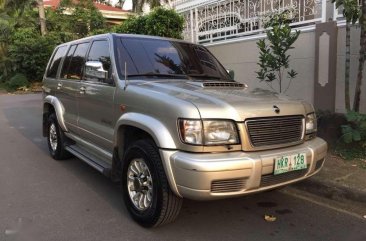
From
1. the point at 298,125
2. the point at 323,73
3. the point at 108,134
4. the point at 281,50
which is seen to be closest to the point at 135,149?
the point at 108,134

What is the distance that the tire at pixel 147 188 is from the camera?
379 centimetres

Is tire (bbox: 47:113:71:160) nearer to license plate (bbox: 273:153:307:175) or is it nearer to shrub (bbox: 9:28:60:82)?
license plate (bbox: 273:153:307:175)

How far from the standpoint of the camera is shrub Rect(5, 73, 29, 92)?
73.6 ft

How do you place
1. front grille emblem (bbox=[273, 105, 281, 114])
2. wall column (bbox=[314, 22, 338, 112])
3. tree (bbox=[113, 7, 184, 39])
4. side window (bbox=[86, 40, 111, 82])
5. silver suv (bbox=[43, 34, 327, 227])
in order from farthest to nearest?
tree (bbox=[113, 7, 184, 39]) → wall column (bbox=[314, 22, 338, 112]) → side window (bbox=[86, 40, 111, 82]) → front grille emblem (bbox=[273, 105, 281, 114]) → silver suv (bbox=[43, 34, 327, 227])

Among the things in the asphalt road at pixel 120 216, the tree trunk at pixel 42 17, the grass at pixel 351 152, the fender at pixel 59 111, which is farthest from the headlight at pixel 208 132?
the tree trunk at pixel 42 17

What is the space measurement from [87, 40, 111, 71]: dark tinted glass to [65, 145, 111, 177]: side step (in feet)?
3.70

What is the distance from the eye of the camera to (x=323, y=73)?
7.36 meters

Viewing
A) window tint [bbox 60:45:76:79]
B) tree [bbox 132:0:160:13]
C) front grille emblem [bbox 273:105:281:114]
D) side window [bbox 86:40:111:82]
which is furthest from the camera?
tree [bbox 132:0:160:13]

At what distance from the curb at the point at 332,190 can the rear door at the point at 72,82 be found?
3.12 meters

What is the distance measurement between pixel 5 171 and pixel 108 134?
233cm

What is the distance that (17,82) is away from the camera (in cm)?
2241

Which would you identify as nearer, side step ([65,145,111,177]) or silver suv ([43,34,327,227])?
silver suv ([43,34,327,227])

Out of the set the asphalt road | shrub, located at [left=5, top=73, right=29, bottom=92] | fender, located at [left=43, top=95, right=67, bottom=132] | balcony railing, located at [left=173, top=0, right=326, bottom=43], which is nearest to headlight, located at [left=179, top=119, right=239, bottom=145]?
the asphalt road

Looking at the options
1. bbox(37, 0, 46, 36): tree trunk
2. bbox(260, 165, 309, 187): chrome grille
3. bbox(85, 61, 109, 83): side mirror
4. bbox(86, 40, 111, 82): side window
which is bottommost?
bbox(260, 165, 309, 187): chrome grille
